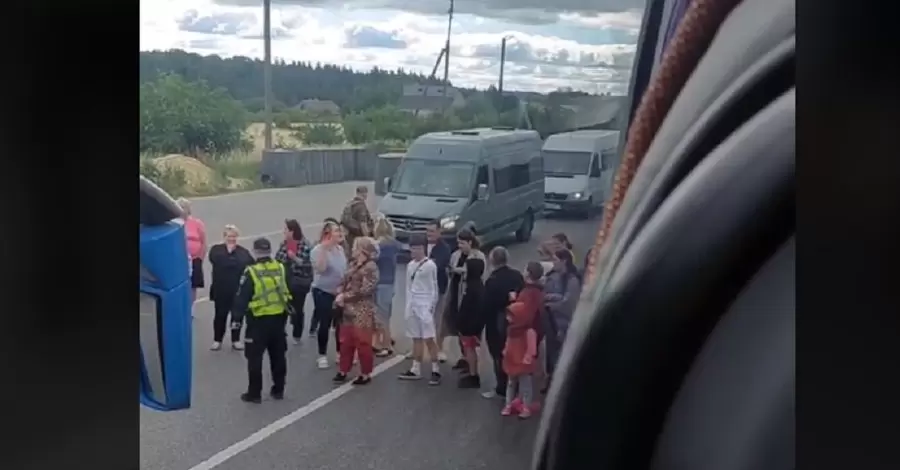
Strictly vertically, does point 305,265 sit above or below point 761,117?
below

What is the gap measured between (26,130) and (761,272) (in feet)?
6.12

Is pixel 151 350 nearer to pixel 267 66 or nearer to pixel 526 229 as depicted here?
pixel 267 66

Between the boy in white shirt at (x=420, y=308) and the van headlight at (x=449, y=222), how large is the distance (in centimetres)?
6

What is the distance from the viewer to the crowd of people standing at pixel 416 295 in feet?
7.91

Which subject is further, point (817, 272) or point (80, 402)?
point (80, 402)

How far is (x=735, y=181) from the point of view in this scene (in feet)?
7.57

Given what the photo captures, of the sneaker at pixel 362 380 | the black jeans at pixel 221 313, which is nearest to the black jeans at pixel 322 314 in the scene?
the sneaker at pixel 362 380

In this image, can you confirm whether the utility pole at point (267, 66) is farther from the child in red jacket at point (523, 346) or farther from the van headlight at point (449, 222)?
the child in red jacket at point (523, 346)

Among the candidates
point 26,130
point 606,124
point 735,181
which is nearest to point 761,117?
point 735,181

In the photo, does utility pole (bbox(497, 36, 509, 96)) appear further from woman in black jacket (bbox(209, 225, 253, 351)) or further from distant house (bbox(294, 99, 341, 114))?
woman in black jacket (bbox(209, 225, 253, 351))

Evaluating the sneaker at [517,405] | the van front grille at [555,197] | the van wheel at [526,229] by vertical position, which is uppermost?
the van front grille at [555,197]

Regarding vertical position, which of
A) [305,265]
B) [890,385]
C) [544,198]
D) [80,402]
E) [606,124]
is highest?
[606,124]

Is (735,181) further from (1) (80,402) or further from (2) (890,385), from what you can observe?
(1) (80,402)

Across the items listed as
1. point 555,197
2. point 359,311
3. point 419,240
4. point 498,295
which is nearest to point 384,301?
point 359,311
